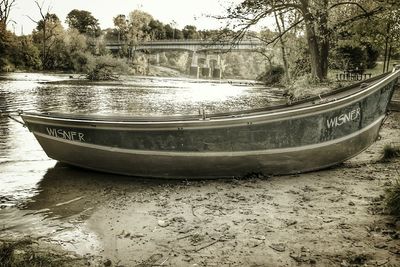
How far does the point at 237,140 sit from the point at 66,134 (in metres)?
3.51

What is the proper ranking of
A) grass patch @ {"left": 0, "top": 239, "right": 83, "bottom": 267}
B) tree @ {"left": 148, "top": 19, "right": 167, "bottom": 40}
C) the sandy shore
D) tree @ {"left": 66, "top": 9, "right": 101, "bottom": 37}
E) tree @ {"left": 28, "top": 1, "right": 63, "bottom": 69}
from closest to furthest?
grass patch @ {"left": 0, "top": 239, "right": 83, "bottom": 267}, the sandy shore, tree @ {"left": 28, "top": 1, "right": 63, "bottom": 69}, tree @ {"left": 66, "top": 9, "right": 101, "bottom": 37}, tree @ {"left": 148, "top": 19, "right": 167, "bottom": 40}

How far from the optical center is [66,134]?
7.07 metres

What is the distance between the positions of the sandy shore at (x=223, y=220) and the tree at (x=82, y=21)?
84877 mm

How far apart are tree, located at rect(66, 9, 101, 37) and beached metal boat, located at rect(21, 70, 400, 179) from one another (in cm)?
8368

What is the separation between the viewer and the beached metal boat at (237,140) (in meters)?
6.26

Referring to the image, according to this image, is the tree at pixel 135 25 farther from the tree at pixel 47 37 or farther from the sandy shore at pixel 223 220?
the sandy shore at pixel 223 220

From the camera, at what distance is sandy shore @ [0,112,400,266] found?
378cm

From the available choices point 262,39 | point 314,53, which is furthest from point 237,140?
point 262,39

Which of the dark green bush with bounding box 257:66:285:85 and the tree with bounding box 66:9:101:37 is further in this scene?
the tree with bounding box 66:9:101:37

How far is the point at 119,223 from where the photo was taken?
479cm

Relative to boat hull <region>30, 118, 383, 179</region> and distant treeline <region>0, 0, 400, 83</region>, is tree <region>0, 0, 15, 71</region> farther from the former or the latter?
boat hull <region>30, 118, 383, 179</region>

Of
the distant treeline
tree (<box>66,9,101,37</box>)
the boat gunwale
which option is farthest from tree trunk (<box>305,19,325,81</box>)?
tree (<box>66,9,101,37</box>)

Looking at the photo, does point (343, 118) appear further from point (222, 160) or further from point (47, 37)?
point (47, 37)

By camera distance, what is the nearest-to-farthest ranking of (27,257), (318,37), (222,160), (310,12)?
(27,257) → (222,160) → (310,12) → (318,37)
